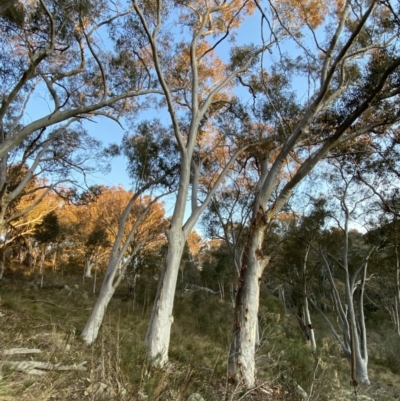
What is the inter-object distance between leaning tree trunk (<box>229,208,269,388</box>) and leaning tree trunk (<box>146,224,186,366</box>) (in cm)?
116

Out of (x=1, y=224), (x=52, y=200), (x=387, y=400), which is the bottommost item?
(x=387, y=400)

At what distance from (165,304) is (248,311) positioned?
144 centimetres

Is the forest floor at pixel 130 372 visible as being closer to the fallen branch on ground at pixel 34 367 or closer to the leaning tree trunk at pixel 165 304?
the fallen branch on ground at pixel 34 367

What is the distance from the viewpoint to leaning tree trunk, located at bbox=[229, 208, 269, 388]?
14.4 feet

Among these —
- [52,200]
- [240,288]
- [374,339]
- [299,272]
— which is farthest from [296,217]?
[52,200]

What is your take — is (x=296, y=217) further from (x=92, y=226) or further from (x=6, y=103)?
(x=92, y=226)

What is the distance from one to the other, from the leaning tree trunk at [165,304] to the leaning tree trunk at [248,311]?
1.16 metres

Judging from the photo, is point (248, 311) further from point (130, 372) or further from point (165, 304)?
point (130, 372)

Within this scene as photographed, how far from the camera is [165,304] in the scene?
18.2ft

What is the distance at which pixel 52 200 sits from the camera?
21.7 meters

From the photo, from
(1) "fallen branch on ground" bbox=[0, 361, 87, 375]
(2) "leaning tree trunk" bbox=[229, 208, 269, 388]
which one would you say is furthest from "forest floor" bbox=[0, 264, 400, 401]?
(2) "leaning tree trunk" bbox=[229, 208, 269, 388]

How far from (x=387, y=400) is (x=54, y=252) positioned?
2686cm

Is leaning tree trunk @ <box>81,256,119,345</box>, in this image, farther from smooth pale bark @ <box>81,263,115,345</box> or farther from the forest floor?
the forest floor

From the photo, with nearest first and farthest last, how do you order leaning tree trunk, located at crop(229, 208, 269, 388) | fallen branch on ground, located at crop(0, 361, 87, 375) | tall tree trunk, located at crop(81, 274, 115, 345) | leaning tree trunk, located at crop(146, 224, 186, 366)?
fallen branch on ground, located at crop(0, 361, 87, 375), leaning tree trunk, located at crop(229, 208, 269, 388), leaning tree trunk, located at crop(146, 224, 186, 366), tall tree trunk, located at crop(81, 274, 115, 345)
